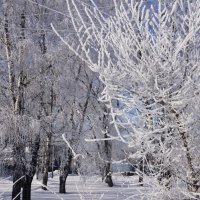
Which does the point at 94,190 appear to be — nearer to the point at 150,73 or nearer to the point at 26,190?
the point at 26,190

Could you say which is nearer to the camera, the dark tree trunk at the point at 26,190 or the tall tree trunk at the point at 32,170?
the tall tree trunk at the point at 32,170

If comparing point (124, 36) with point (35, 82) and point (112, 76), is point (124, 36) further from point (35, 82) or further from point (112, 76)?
point (35, 82)

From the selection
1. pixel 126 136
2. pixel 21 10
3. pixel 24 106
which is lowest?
pixel 126 136

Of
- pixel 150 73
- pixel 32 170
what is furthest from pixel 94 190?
pixel 150 73

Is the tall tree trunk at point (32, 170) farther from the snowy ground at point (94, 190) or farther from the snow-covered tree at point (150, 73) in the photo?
the snow-covered tree at point (150, 73)

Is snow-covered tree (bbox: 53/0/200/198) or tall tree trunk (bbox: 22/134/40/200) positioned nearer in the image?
snow-covered tree (bbox: 53/0/200/198)

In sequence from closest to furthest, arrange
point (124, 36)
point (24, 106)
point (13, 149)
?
point (124, 36) → point (13, 149) → point (24, 106)

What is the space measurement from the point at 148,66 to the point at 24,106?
13.0 m

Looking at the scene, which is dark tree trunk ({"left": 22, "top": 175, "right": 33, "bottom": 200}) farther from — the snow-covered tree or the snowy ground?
the snow-covered tree

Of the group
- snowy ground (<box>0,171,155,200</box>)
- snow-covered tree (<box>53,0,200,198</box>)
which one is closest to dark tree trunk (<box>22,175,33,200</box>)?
snowy ground (<box>0,171,155,200</box>)

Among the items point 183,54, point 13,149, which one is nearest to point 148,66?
point 183,54

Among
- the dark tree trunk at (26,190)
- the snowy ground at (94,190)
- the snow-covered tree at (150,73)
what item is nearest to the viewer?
the snow-covered tree at (150,73)

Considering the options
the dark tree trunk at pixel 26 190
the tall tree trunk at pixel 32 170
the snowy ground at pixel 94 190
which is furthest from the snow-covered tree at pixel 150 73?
the dark tree trunk at pixel 26 190

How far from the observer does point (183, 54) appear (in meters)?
3.92
